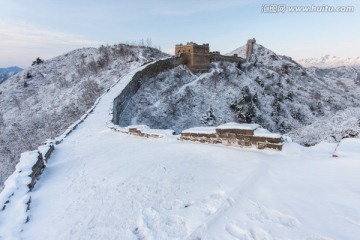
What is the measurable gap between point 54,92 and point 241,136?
33175 mm

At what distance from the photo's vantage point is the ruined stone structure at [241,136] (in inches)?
254

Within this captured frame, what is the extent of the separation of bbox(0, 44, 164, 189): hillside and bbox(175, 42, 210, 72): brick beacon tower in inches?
189

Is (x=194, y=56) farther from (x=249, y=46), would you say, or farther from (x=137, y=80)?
(x=249, y=46)

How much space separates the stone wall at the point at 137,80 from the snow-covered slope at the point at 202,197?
36.9 feet

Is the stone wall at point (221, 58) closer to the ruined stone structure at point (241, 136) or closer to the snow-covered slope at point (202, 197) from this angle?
the ruined stone structure at point (241, 136)

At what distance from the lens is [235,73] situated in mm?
40531

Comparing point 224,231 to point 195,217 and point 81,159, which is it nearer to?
point 195,217

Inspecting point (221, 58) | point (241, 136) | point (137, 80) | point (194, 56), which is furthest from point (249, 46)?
point (241, 136)

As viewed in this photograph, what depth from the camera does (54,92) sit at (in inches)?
1355

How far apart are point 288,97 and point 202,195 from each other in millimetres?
41692

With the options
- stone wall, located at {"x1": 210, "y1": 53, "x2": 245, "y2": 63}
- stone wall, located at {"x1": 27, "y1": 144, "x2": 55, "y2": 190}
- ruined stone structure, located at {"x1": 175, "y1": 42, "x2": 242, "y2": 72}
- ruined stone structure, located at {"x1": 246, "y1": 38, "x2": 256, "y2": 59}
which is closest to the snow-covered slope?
stone wall, located at {"x1": 27, "y1": 144, "x2": 55, "y2": 190}

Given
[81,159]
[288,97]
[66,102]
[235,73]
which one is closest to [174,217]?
[81,159]

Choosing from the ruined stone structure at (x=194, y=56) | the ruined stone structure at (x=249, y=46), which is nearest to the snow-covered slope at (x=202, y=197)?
the ruined stone structure at (x=194, y=56)

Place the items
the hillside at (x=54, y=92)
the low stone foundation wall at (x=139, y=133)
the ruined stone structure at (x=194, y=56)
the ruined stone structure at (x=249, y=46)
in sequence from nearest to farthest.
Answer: the low stone foundation wall at (x=139, y=133) → the hillside at (x=54, y=92) → the ruined stone structure at (x=194, y=56) → the ruined stone structure at (x=249, y=46)
